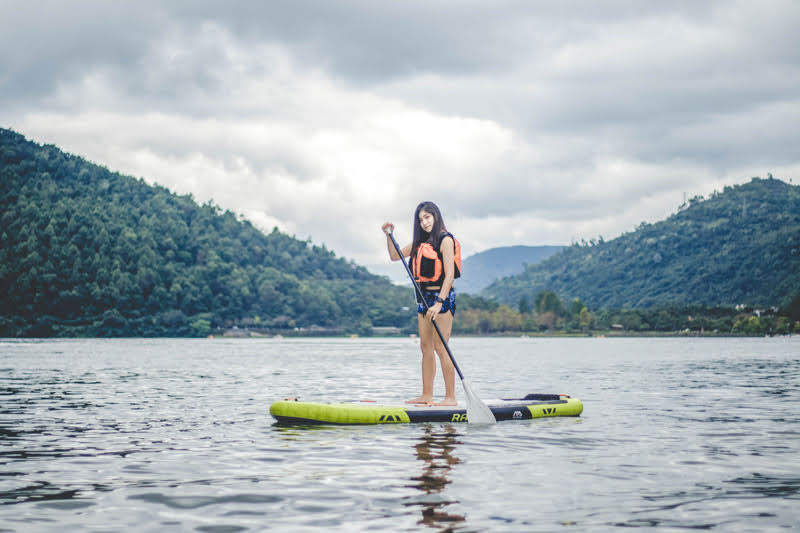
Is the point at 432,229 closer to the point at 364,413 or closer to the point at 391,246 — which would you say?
the point at 391,246

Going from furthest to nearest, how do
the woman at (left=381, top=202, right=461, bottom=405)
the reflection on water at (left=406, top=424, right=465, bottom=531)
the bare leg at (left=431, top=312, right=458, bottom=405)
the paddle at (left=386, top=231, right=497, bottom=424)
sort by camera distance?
the bare leg at (left=431, top=312, right=458, bottom=405)
the woman at (left=381, top=202, right=461, bottom=405)
the paddle at (left=386, top=231, right=497, bottom=424)
the reflection on water at (left=406, top=424, right=465, bottom=531)

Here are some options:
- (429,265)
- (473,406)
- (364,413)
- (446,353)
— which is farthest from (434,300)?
(364,413)

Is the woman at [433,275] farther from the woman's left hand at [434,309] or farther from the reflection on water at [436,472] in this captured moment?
the reflection on water at [436,472]

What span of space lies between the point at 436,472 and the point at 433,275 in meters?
5.19

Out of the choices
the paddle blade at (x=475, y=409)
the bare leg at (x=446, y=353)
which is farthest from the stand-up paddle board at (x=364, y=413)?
the bare leg at (x=446, y=353)

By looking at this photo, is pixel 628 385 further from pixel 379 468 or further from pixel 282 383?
pixel 379 468

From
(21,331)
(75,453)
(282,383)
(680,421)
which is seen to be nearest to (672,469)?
(680,421)

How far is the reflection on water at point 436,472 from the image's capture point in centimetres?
660

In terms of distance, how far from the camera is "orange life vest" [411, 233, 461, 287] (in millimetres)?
13547

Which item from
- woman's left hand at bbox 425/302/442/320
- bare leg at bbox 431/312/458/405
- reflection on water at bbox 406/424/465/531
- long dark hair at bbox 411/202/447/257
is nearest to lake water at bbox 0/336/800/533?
reflection on water at bbox 406/424/465/531

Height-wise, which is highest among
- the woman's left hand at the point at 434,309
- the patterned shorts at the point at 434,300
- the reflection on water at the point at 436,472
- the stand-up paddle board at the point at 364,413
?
the patterned shorts at the point at 434,300

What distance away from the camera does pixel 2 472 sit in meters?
8.74

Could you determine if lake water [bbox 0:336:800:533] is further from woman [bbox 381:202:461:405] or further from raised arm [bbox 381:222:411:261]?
raised arm [bbox 381:222:411:261]

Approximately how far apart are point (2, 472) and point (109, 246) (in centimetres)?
18928
